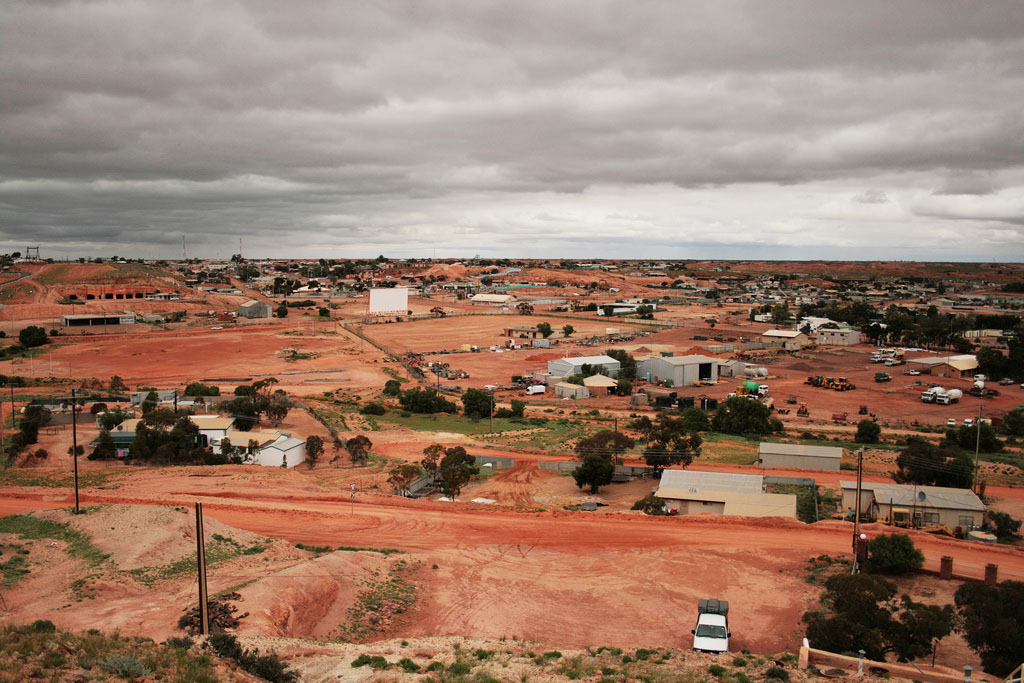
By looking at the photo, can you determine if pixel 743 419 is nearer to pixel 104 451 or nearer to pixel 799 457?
pixel 799 457

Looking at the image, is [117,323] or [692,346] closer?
[692,346]

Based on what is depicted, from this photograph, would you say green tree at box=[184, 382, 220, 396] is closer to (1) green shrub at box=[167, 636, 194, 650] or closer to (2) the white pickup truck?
(1) green shrub at box=[167, 636, 194, 650]

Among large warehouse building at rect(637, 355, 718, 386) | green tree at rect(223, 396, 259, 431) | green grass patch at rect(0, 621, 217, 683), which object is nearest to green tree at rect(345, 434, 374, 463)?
green tree at rect(223, 396, 259, 431)

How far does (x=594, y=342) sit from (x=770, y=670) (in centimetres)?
6982

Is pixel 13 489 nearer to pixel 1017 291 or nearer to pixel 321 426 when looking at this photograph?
pixel 321 426

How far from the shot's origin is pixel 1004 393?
57094 millimetres

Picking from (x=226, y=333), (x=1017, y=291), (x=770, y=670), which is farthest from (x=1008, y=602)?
(x=1017, y=291)

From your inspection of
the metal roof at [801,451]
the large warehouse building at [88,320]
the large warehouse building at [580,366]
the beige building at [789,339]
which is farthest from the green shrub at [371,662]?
the large warehouse building at [88,320]

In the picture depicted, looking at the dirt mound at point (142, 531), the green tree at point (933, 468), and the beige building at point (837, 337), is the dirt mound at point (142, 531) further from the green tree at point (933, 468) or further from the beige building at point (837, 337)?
the beige building at point (837, 337)

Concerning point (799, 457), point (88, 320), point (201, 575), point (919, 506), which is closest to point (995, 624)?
point (919, 506)

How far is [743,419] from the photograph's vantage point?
144 feet

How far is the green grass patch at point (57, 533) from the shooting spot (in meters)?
17.8

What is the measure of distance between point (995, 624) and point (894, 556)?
4768 mm

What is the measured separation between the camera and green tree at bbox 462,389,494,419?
46.6 meters
